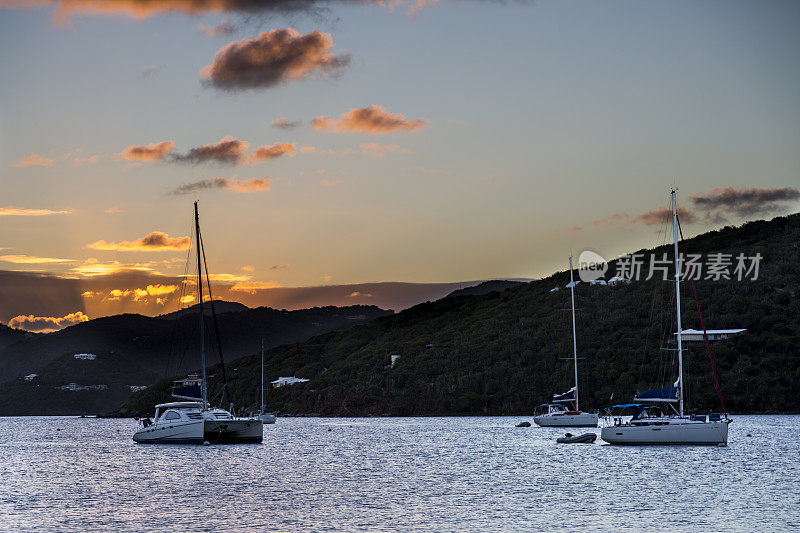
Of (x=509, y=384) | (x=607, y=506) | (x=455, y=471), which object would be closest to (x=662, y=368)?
→ (x=509, y=384)

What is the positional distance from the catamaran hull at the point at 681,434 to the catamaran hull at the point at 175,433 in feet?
121

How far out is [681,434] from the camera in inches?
2660

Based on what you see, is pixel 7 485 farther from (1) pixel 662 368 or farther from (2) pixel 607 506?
(1) pixel 662 368

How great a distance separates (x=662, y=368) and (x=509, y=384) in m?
36.6

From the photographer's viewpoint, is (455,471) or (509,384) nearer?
(455,471)

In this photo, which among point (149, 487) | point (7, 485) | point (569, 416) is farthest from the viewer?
point (569, 416)

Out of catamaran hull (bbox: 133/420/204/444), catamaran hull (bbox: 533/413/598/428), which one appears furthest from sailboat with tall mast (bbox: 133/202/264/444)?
catamaran hull (bbox: 533/413/598/428)

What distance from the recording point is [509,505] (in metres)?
41.0

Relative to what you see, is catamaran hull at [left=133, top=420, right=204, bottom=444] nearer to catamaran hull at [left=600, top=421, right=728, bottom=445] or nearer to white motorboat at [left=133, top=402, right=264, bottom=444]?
white motorboat at [left=133, top=402, right=264, bottom=444]

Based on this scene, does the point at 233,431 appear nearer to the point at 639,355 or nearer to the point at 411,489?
the point at 411,489

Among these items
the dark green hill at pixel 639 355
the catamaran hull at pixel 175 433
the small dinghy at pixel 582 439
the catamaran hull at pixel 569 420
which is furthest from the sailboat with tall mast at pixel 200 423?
the dark green hill at pixel 639 355

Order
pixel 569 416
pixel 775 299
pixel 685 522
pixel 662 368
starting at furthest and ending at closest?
pixel 775 299 < pixel 662 368 < pixel 569 416 < pixel 685 522

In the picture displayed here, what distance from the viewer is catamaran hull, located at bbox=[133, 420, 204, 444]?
78125 millimetres

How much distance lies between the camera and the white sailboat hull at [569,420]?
112m
